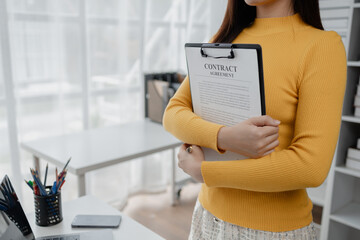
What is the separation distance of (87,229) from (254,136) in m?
0.69

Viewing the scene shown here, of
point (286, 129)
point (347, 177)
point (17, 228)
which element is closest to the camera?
point (286, 129)

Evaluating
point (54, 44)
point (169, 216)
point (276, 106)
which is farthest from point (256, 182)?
point (169, 216)

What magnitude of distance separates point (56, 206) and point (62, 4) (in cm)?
148

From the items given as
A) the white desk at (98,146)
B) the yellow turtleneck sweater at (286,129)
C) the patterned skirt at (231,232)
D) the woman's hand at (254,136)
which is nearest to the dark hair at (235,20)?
the yellow turtleneck sweater at (286,129)

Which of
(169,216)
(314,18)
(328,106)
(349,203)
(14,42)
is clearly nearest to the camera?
(328,106)

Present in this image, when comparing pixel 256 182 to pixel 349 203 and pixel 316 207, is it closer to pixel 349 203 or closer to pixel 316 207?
pixel 349 203

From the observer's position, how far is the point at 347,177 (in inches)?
80.0

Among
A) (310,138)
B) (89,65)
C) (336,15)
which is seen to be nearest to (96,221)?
(310,138)

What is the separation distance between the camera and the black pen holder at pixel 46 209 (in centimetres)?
112

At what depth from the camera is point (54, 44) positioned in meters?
2.14

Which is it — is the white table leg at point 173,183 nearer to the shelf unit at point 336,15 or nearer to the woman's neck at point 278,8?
the shelf unit at point 336,15

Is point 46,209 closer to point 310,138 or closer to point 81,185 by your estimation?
point 81,185

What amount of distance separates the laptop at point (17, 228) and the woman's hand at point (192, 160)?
0.39 m

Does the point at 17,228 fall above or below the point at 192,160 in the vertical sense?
below
